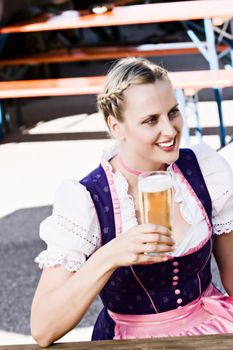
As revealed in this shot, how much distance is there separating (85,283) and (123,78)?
49 centimetres

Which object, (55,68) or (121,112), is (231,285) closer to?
(121,112)

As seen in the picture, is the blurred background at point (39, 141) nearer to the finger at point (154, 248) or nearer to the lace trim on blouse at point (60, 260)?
the lace trim on blouse at point (60, 260)

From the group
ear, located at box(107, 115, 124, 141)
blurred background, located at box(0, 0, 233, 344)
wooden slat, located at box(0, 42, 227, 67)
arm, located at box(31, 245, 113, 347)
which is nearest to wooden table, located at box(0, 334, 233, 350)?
arm, located at box(31, 245, 113, 347)

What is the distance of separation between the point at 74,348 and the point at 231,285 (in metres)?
0.57

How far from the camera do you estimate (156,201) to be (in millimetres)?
→ 1378

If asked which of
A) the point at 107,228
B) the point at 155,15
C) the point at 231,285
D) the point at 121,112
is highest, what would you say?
the point at 121,112

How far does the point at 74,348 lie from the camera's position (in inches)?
55.0

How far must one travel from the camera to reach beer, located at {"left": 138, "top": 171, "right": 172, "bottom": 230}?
1.38 metres

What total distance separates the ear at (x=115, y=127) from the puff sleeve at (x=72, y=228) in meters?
0.16

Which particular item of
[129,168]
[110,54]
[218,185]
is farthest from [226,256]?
[110,54]

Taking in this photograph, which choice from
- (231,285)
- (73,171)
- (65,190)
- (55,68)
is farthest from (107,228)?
(55,68)

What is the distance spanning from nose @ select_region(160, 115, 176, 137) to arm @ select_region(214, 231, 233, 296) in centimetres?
36

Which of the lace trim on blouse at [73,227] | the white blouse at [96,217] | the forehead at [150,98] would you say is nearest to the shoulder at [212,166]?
the white blouse at [96,217]

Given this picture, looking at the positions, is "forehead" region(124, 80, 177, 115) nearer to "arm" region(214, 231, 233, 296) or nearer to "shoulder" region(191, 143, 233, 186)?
"shoulder" region(191, 143, 233, 186)
